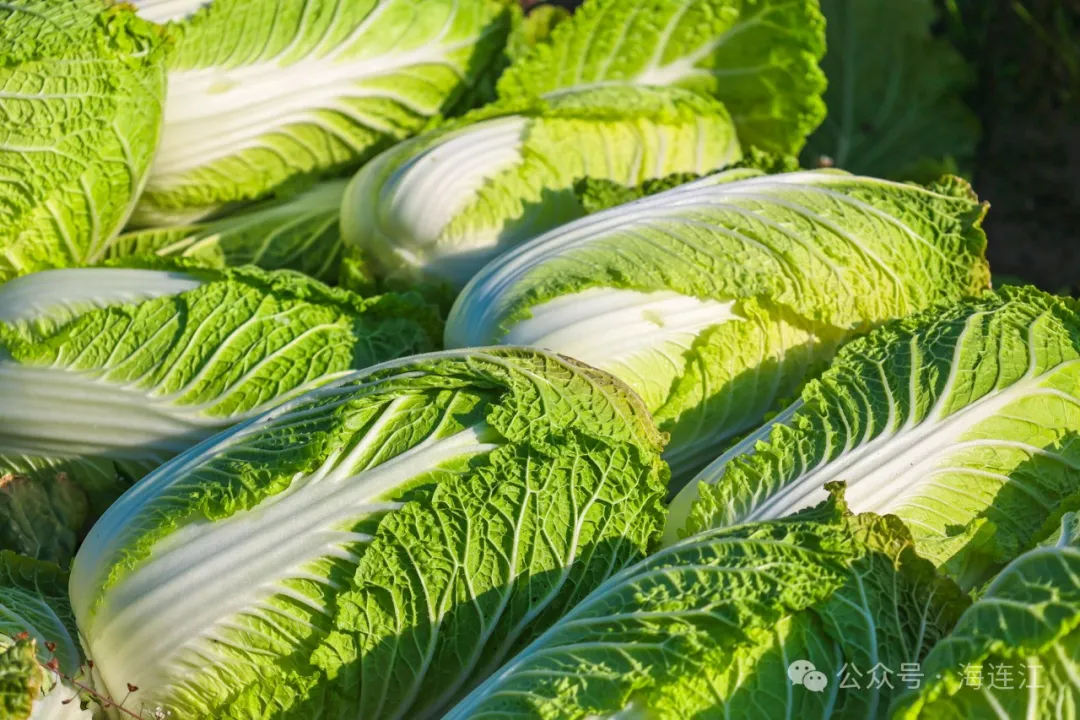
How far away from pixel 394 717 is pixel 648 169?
6.85ft

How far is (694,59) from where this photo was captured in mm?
3830

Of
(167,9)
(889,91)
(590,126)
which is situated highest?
(167,9)

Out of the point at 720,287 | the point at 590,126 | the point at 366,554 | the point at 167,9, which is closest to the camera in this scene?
the point at 366,554

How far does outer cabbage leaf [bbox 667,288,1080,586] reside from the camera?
236 centimetres

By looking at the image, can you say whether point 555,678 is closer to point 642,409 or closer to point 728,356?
point 642,409

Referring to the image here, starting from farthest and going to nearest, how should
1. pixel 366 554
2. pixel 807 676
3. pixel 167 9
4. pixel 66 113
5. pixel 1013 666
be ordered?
1. pixel 167 9
2. pixel 66 113
3. pixel 366 554
4. pixel 807 676
5. pixel 1013 666

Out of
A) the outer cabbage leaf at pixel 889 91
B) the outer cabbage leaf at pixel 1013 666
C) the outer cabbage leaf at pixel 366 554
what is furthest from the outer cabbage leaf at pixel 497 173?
the outer cabbage leaf at pixel 1013 666

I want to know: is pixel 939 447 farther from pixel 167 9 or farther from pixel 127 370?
pixel 167 9

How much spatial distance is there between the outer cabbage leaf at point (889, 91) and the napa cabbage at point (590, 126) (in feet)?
2.70

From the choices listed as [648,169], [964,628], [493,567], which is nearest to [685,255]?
[648,169]

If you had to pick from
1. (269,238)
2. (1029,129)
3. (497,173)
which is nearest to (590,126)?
(497,173)

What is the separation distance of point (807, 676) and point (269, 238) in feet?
8.31

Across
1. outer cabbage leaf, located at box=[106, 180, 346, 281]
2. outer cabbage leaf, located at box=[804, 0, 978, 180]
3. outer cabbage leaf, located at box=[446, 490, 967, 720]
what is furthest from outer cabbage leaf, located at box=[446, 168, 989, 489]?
outer cabbage leaf, located at box=[804, 0, 978, 180]

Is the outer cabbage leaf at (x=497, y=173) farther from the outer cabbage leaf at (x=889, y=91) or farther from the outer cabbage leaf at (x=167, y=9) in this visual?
the outer cabbage leaf at (x=889, y=91)
